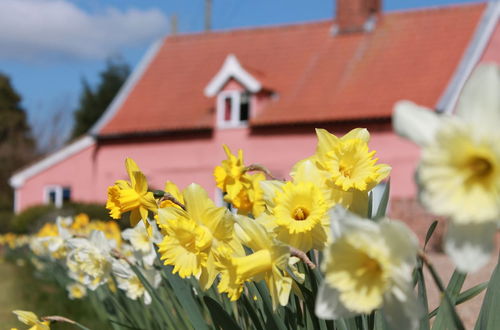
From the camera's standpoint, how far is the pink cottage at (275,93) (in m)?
17.4

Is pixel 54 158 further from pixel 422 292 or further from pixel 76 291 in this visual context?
pixel 422 292

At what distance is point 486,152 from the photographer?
1.03m

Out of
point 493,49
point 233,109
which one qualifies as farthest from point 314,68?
point 493,49

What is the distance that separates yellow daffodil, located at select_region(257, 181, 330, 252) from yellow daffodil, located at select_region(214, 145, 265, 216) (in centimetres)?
63

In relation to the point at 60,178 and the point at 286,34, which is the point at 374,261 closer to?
the point at 286,34

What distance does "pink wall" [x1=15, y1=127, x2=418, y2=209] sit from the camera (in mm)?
16828

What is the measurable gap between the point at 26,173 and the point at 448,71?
1270 cm

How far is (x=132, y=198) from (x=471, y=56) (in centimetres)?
1632

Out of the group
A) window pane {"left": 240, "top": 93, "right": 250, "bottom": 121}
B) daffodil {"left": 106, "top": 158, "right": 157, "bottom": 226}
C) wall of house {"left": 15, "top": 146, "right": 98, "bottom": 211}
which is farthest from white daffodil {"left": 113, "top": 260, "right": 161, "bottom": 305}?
wall of house {"left": 15, "top": 146, "right": 98, "bottom": 211}

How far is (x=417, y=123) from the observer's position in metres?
1.11

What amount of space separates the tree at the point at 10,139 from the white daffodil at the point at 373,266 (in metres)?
27.9

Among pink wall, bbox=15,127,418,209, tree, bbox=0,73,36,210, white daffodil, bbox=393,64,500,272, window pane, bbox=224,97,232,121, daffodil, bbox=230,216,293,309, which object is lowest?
tree, bbox=0,73,36,210

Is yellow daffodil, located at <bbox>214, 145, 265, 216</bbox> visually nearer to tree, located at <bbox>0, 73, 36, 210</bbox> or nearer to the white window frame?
the white window frame

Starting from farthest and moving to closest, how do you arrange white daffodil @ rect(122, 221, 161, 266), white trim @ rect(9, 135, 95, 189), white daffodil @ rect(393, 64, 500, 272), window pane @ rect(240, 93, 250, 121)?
white trim @ rect(9, 135, 95, 189), window pane @ rect(240, 93, 250, 121), white daffodil @ rect(122, 221, 161, 266), white daffodil @ rect(393, 64, 500, 272)
